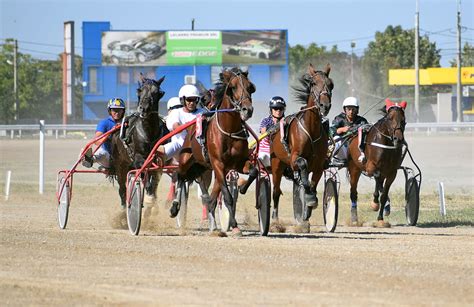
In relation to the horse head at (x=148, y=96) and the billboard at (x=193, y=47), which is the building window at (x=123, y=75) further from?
the horse head at (x=148, y=96)

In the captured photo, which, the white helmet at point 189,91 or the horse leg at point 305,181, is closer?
the horse leg at point 305,181

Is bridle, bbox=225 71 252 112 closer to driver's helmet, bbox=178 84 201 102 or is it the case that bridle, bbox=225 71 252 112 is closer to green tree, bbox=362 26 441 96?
driver's helmet, bbox=178 84 201 102

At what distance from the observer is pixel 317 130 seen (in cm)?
1616

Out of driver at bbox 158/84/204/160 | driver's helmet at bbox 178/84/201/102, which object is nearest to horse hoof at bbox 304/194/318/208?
driver at bbox 158/84/204/160

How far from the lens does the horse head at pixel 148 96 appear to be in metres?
16.7

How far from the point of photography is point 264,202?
51.4 feet

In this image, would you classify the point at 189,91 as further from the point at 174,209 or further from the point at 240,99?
the point at 240,99

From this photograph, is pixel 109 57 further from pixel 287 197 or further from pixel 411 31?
pixel 287 197

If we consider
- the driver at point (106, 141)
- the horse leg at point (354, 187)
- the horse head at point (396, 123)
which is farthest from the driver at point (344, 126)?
the driver at point (106, 141)

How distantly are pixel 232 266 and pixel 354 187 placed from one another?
7688 mm

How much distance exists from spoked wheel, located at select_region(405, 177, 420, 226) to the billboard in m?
70.8

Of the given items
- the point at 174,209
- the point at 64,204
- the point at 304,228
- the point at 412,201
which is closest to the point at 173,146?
the point at 174,209

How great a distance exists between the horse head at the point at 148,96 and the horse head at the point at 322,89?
2164 millimetres

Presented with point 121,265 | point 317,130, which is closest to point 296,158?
point 317,130
